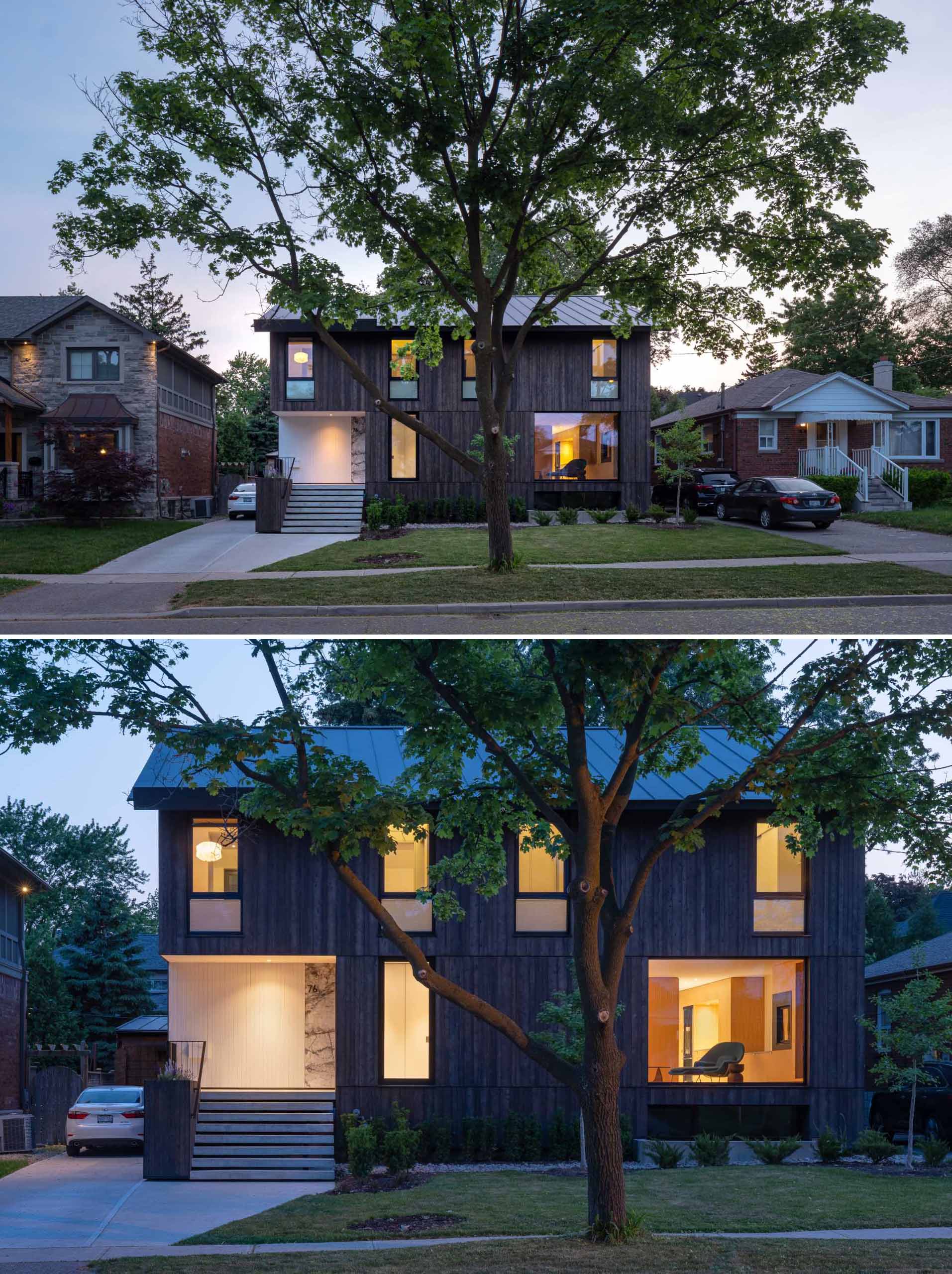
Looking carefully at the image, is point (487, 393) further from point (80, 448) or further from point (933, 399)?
point (933, 399)

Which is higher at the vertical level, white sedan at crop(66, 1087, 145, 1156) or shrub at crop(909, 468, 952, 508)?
shrub at crop(909, 468, 952, 508)

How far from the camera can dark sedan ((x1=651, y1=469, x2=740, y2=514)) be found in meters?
34.7

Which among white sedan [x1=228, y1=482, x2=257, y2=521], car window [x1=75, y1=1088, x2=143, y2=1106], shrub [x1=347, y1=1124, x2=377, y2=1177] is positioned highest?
white sedan [x1=228, y1=482, x2=257, y2=521]

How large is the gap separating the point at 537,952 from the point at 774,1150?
4398 millimetres

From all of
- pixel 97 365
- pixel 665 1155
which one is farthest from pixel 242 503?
pixel 665 1155

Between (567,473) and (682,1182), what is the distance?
25.4 meters

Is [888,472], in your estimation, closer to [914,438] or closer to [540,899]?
[914,438]

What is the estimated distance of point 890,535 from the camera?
2752 centimetres

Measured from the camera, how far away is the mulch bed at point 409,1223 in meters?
11.0

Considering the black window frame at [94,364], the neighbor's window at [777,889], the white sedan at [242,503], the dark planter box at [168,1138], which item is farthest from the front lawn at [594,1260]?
the black window frame at [94,364]

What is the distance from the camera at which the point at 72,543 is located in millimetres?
28266

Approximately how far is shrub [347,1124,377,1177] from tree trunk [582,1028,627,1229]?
6.81m

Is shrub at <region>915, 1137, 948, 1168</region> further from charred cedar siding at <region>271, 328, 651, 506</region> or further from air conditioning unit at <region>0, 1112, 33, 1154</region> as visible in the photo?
charred cedar siding at <region>271, 328, 651, 506</region>

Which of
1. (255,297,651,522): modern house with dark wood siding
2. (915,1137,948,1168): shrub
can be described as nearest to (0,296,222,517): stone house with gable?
(255,297,651,522): modern house with dark wood siding
